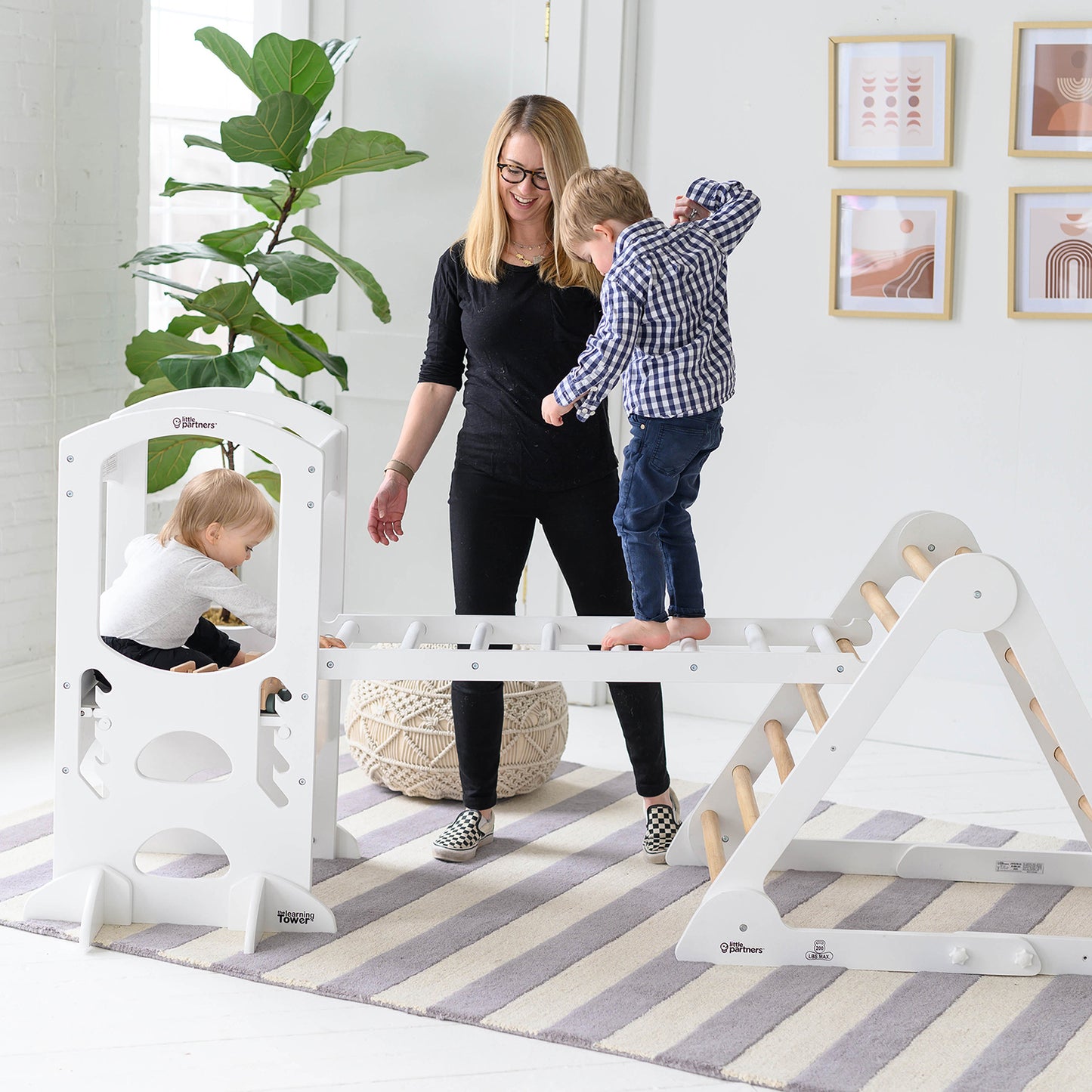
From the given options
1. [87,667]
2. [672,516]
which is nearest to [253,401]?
[87,667]

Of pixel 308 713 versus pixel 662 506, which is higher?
pixel 662 506

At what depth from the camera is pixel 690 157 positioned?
362cm

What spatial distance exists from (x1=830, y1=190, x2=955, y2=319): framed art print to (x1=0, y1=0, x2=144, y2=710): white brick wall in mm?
1834

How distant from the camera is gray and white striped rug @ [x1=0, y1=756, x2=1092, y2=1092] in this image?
2.04m

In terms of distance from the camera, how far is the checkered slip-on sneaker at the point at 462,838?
2744 mm

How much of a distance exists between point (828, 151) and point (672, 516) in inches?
56.5

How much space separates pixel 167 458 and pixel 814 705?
1748mm

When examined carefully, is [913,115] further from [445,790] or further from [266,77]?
[445,790]

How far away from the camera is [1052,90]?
3.26 metres

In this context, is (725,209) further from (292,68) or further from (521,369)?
(292,68)

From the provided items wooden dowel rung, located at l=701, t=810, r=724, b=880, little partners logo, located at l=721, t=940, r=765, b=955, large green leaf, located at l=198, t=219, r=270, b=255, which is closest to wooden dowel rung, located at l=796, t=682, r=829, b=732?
wooden dowel rung, located at l=701, t=810, r=724, b=880

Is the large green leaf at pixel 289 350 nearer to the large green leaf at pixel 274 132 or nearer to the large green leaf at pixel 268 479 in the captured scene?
the large green leaf at pixel 268 479

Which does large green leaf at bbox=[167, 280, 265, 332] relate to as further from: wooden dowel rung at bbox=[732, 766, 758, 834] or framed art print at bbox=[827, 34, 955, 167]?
wooden dowel rung at bbox=[732, 766, 758, 834]

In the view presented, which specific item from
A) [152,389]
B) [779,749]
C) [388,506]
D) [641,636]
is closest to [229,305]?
[152,389]
